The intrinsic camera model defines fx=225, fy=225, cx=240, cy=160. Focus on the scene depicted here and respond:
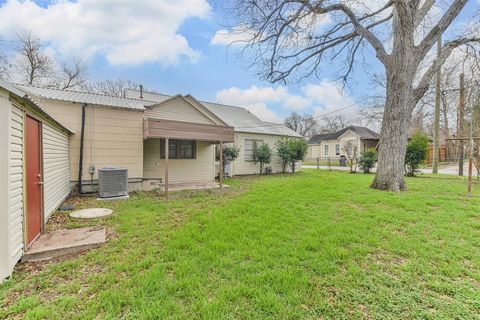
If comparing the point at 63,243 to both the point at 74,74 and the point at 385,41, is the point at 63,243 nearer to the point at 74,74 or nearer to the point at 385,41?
the point at 385,41

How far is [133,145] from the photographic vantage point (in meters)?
7.86

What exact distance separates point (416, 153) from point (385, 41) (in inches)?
250

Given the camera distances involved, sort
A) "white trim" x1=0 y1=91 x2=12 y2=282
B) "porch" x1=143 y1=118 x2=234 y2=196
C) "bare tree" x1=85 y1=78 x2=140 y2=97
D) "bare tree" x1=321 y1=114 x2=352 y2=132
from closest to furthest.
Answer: "white trim" x1=0 y1=91 x2=12 y2=282 < "porch" x1=143 y1=118 x2=234 y2=196 < "bare tree" x1=85 y1=78 x2=140 y2=97 < "bare tree" x1=321 y1=114 x2=352 y2=132

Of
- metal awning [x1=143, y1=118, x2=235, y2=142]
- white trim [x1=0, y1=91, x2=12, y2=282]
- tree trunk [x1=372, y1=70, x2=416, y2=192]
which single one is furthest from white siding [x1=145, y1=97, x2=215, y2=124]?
tree trunk [x1=372, y1=70, x2=416, y2=192]

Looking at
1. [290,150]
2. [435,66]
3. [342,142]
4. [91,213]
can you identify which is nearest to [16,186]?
[91,213]

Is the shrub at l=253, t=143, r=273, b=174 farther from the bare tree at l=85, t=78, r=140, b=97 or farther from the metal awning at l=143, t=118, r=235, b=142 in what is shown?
the bare tree at l=85, t=78, r=140, b=97

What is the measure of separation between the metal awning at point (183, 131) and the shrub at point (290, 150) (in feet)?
21.1

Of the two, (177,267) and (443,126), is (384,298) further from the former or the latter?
(443,126)

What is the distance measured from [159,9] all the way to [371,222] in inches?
342

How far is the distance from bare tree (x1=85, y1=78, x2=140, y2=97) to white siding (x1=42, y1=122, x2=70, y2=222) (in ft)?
64.3

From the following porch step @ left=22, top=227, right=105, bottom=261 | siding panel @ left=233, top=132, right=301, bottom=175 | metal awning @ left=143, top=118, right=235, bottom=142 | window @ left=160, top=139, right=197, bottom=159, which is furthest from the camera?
siding panel @ left=233, top=132, right=301, bottom=175

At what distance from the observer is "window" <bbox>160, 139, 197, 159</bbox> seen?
953 centimetres

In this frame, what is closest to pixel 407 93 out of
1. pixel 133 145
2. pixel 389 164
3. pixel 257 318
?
pixel 389 164

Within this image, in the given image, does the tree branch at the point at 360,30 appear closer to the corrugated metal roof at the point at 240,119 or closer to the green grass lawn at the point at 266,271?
the green grass lawn at the point at 266,271
